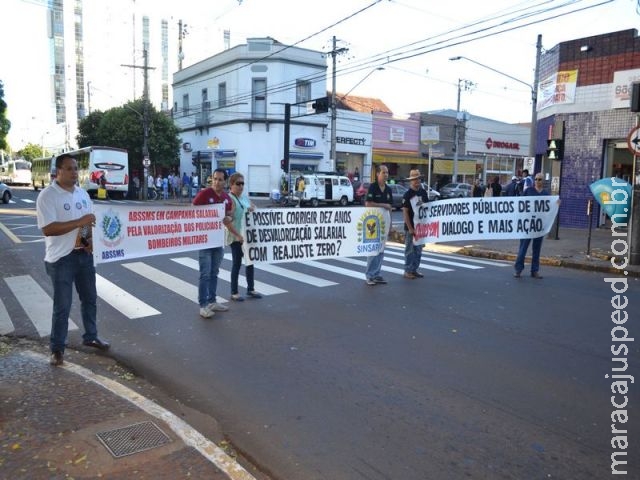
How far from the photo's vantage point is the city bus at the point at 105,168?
120 feet

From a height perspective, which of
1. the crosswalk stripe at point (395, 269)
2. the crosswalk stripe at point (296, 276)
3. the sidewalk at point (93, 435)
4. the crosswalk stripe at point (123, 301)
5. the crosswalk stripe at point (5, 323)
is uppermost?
the crosswalk stripe at point (395, 269)

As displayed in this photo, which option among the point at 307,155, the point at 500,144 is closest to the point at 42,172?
the point at 307,155

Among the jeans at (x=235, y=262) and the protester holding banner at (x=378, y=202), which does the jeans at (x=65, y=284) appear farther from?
the protester holding banner at (x=378, y=202)

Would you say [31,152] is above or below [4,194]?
above

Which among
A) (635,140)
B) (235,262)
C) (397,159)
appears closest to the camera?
(235,262)

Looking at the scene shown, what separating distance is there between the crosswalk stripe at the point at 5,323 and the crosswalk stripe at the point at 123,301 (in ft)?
4.30

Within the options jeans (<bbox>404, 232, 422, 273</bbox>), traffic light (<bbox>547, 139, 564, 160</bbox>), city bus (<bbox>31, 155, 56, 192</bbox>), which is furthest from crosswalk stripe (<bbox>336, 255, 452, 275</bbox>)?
city bus (<bbox>31, 155, 56, 192</bbox>)

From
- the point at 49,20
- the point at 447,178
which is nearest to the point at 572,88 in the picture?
the point at 447,178

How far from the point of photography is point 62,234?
5.11 metres

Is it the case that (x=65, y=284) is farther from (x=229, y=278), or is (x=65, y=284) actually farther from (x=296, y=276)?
(x=296, y=276)

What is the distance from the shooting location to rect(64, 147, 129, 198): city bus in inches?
1438

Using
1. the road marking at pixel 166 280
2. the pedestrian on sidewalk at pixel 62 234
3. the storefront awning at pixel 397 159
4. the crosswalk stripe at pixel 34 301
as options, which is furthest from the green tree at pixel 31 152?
the pedestrian on sidewalk at pixel 62 234

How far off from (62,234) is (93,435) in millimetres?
2199

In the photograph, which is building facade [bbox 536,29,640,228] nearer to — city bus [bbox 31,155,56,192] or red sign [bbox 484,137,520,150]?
red sign [bbox 484,137,520,150]
